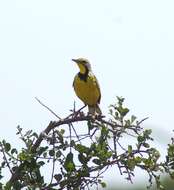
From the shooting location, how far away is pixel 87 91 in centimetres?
855

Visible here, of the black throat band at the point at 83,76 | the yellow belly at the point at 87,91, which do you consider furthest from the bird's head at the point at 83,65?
the yellow belly at the point at 87,91

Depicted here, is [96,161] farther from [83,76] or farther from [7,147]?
[83,76]

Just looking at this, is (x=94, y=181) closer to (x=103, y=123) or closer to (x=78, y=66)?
(x=103, y=123)

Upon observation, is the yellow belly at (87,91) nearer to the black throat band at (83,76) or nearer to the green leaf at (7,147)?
the black throat band at (83,76)

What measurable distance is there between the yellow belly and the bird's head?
1.17 feet

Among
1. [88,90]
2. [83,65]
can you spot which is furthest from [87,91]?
[83,65]

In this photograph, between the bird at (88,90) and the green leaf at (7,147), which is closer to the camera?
the green leaf at (7,147)

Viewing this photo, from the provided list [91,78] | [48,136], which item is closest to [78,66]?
[91,78]

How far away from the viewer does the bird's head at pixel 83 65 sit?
9031 millimetres

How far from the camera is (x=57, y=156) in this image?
212 inches

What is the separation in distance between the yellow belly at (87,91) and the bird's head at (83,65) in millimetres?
357

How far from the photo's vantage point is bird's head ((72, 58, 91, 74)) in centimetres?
903

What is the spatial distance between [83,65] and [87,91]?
69 cm

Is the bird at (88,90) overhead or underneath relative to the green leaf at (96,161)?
overhead
